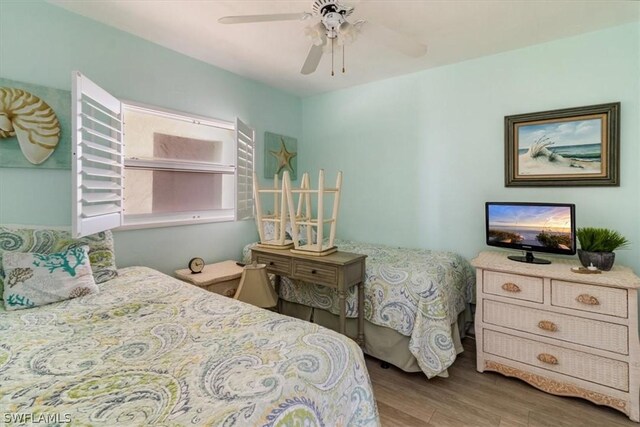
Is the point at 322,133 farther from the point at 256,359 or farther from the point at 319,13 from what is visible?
the point at 256,359

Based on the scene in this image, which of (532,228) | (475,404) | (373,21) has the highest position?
(373,21)

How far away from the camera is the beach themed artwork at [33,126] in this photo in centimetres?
179

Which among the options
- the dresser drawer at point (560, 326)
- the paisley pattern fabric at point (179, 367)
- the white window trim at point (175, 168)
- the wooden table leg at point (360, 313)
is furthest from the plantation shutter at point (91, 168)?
the dresser drawer at point (560, 326)

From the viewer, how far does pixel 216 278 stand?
245 cm

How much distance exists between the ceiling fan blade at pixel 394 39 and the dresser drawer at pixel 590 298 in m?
1.70

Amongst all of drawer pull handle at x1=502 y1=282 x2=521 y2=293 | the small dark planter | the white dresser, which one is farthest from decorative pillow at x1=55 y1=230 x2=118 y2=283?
the small dark planter

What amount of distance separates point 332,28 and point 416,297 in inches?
68.5

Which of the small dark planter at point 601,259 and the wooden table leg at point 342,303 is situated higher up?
the small dark planter at point 601,259

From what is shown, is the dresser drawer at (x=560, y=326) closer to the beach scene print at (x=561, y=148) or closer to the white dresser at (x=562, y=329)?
the white dresser at (x=562, y=329)

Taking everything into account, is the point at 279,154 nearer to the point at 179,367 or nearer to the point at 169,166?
the point at 169,166

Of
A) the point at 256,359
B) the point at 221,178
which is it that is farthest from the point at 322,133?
the point at 256,359

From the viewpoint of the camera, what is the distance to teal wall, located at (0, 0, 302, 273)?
6.12 ft

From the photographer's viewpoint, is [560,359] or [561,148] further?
[561,148]

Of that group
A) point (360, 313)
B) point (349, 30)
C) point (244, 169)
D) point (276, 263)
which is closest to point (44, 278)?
point (276, 263)
